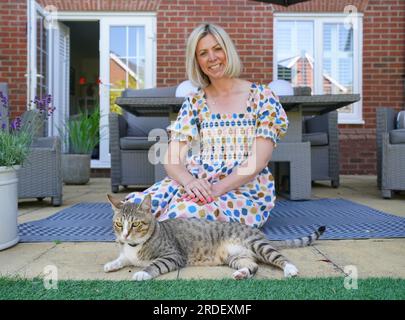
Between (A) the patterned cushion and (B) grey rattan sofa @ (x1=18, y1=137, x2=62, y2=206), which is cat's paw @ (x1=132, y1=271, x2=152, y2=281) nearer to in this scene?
(B) grey rattan sofa @ (x1=18, y1=137, x2=62, y2=206)

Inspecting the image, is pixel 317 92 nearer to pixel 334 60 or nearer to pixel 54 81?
pixel 334 60

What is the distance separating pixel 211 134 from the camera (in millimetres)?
2318

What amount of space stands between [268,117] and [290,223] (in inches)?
32.7

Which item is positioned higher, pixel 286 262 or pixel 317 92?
pixel 317 92

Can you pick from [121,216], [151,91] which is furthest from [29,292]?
[151,91]

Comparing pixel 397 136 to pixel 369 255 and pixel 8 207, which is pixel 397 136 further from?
pixel 8 207

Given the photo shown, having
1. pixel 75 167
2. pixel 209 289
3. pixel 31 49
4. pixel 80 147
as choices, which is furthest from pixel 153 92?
pixel 209 289

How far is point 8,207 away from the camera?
83.3 inches

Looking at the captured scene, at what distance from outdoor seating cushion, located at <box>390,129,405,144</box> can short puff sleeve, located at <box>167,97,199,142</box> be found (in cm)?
238

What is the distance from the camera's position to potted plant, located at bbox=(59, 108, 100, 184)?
18.1ft

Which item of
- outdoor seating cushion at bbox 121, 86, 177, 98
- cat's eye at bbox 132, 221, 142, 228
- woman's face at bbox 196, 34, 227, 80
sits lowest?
cat's eye at bbox 132, 221, 142, 228

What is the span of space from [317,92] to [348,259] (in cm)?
506

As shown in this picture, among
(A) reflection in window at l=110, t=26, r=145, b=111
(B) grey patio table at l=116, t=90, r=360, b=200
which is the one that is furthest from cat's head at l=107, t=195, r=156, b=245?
(A) reflection in window at l=110, t=26, r=145, b=111
